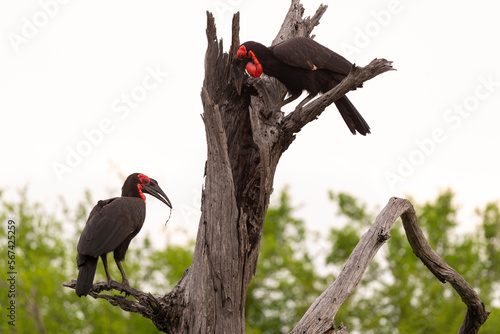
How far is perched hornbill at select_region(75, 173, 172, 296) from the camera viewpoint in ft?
14.2

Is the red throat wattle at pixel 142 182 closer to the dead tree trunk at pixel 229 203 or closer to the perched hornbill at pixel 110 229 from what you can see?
the perched hornbill at pixel 110 229

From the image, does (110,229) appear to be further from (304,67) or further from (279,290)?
(279,290)

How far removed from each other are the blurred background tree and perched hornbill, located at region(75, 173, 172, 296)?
32.1ft

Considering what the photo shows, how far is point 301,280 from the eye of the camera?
15.7 metres

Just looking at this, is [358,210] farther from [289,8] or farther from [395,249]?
[289,8]

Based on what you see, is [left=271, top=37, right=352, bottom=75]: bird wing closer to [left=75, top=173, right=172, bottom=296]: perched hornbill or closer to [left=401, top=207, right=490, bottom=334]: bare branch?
[left=401, top=207, right=490, bottom=334]: bare branch

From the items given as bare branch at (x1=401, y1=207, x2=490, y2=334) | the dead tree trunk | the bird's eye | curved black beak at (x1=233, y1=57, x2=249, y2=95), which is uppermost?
the bird's eye

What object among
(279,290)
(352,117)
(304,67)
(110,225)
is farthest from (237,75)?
(279,290)

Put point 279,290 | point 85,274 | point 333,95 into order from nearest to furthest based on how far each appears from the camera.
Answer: point 85,274 < point 333,95 < point 279,290

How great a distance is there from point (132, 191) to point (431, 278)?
12971 millimetres

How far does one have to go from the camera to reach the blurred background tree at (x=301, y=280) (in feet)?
49.1

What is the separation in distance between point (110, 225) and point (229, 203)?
939 millimetres

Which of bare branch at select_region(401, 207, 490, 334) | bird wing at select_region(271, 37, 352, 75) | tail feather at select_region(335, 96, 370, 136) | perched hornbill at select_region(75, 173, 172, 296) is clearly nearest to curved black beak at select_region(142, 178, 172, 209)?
perched hornbill at select_region(75, 173, 172, 296)

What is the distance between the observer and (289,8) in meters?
6.22
